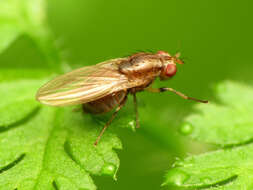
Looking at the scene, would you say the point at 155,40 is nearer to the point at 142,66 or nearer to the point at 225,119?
the point at 142,66

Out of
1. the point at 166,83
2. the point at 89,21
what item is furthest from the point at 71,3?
the point at 166,83

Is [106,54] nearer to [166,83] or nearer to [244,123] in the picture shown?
[166,83]

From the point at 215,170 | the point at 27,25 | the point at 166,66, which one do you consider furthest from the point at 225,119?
the point at 27,25

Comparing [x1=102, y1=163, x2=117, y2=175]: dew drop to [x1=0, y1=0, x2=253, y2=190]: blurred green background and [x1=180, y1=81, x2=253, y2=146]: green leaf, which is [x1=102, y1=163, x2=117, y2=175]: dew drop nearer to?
[x1=180, y1=81, x2=253, y2=146]: green leaf

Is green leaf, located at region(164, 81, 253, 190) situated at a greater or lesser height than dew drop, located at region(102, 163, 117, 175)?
lesser

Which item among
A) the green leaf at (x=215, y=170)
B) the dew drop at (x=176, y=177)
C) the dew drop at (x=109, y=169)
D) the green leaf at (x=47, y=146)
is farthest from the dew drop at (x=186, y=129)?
the dew drop at (x=109, y=169)

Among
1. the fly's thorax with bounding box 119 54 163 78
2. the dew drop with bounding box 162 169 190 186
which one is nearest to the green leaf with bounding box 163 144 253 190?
the dew drop with bounding box 162 169 190 186

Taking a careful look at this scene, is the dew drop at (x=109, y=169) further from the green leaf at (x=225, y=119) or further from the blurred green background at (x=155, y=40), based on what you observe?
the blurred green background at (x=155, y=40)
